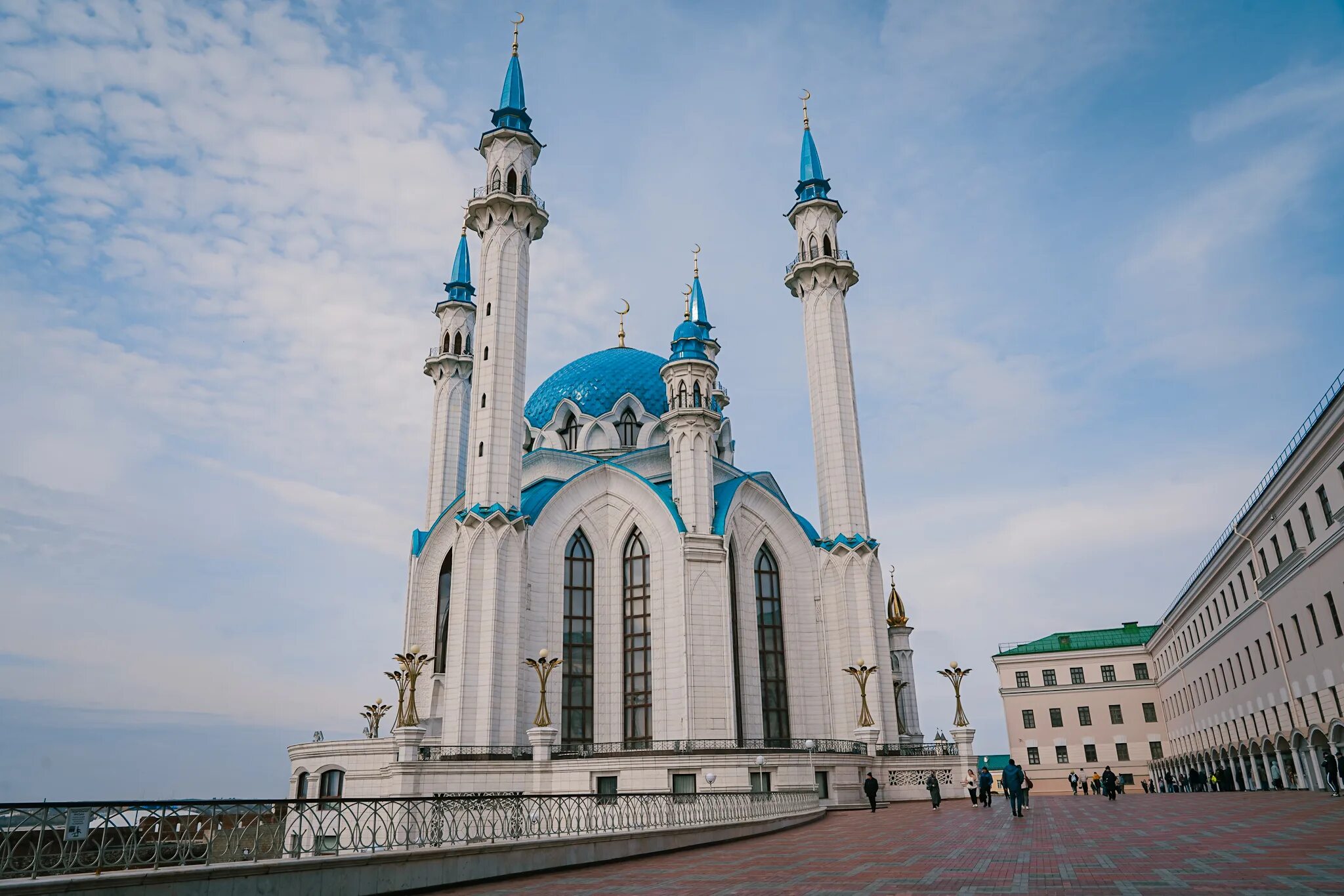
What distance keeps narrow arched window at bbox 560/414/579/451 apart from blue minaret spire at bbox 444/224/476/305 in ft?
25.5

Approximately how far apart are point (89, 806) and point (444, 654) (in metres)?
30.0

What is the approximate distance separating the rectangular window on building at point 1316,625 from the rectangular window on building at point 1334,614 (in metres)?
1.12

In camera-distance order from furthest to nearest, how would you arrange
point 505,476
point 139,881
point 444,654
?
point 444,654 → point 505,476 → point 139,881

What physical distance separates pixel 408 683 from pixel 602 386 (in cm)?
1889

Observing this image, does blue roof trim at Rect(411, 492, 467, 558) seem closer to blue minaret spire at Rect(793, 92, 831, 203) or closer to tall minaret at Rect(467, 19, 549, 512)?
tall minaret at Rect(467, 19, 549, 512)

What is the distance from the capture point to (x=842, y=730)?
37062mm

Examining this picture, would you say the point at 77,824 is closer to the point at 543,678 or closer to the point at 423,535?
the point at 543,678

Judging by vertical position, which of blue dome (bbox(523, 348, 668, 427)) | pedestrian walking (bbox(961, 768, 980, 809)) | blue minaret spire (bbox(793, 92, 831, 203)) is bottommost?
pedestrian walking (bbox(961, 768, 980, 809))

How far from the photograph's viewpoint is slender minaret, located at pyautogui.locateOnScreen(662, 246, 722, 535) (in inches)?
1448

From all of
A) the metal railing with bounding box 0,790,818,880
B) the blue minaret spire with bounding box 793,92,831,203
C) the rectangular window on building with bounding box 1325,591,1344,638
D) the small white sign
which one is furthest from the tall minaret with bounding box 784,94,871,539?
the small white sign

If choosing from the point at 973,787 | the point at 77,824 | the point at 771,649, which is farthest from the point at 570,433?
the point at 77,824

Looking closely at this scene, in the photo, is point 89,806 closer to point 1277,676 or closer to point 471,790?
point 471,790

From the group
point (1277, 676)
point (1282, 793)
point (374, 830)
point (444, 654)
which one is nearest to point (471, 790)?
point (444, 654)

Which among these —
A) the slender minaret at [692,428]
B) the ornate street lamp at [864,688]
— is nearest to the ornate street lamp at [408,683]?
the slender minaret at [692,428]
